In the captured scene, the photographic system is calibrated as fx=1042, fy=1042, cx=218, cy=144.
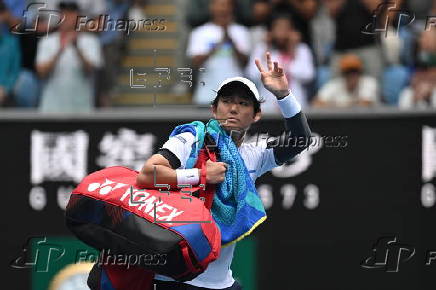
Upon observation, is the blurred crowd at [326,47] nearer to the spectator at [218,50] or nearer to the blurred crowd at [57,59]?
the spectator at [218,50]

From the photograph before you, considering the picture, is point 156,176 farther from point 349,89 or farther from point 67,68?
point 349,89

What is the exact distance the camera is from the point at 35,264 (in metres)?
8.16

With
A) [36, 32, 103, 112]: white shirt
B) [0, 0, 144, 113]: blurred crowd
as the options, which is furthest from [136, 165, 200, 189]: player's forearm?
[36, 32, 103, 112]: white shirt

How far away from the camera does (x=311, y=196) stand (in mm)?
8312

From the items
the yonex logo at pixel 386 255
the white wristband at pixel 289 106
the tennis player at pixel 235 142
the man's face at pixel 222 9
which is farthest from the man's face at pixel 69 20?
the white wristband at pixel 289 106

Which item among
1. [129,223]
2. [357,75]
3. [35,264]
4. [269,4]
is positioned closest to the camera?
[129,223]

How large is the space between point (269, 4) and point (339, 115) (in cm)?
184

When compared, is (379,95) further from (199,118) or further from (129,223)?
(129,223)

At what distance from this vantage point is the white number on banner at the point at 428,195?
833 centimetres

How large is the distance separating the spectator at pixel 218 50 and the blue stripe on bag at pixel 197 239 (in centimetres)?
395

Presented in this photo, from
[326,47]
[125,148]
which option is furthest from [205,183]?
[326,47]

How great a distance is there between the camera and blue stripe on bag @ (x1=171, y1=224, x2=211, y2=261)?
15.6 feet

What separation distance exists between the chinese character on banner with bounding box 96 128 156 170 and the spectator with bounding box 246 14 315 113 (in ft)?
4.60

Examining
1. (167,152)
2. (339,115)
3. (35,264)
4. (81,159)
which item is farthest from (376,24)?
(167,152)
